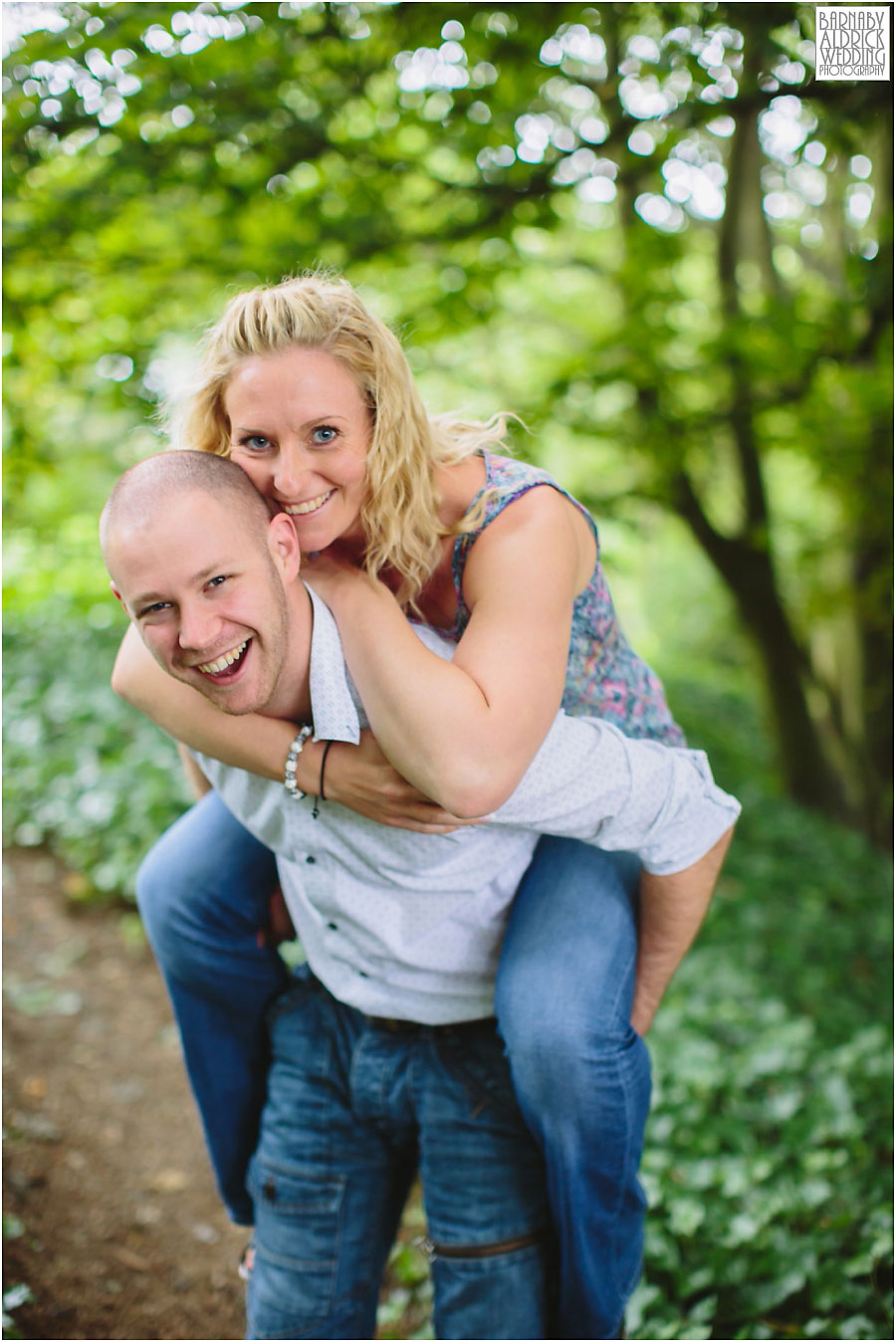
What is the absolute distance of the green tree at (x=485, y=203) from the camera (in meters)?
3.68

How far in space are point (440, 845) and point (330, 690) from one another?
1.35ft

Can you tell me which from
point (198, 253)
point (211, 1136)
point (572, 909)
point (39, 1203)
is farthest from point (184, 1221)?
point (198, 253)

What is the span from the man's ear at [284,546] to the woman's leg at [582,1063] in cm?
86

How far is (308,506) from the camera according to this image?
203 cm

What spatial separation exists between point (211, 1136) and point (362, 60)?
13.2 ft

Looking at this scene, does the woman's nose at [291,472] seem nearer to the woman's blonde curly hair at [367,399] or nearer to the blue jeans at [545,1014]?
the woman's blonde curly hair at [367,399]

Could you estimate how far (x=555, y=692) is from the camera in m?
1.89

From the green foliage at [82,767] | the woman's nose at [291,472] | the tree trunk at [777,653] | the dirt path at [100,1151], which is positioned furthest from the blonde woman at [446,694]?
the tree trunk at [777,653]

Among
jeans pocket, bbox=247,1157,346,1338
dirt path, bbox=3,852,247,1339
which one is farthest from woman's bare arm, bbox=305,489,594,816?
dirt path, bbox=3,852,247,1339

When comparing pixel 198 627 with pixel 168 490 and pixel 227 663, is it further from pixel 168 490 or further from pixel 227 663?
pixel 168 490

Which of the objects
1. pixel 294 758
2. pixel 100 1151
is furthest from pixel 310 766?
pixel 100 1151

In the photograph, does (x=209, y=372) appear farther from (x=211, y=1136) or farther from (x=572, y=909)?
(x=211, y=1136)

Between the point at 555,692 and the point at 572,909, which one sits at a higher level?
the point at 555,692

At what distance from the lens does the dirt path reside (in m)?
2.79
